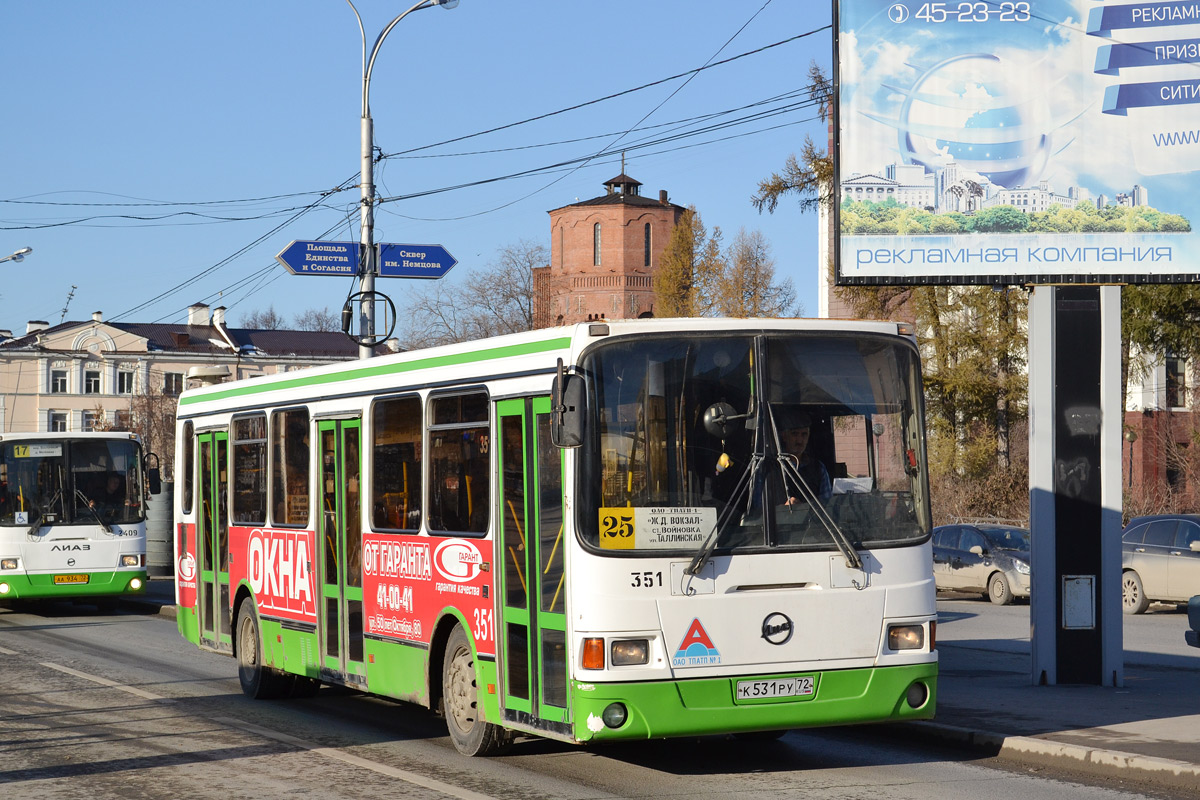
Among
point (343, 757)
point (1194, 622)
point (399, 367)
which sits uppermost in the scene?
point (399, 367)

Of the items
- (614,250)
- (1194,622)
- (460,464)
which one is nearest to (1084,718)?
(1194,622)

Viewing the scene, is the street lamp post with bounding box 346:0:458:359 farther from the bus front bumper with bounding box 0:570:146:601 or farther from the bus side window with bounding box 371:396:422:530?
the bus side window with bounding box 371:396:422:530

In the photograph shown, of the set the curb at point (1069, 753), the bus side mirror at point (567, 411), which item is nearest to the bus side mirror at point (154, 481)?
the curb at point (1069, 753)

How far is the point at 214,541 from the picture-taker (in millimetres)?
14422

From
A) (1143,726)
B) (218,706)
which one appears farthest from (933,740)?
(218,706)

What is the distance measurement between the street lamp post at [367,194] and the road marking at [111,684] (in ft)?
19.0

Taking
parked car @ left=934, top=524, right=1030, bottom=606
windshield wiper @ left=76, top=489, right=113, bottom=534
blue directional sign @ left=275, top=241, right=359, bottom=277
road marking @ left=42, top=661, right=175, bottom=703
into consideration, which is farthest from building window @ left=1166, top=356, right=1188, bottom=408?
road marking @ left=42, top=661, right=175, bottom=703

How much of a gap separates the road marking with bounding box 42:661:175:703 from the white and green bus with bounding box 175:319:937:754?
14.0 feet

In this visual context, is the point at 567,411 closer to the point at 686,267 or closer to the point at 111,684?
the point at 111,684

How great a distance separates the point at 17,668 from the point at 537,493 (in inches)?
381

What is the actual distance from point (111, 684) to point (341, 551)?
4.27 metres

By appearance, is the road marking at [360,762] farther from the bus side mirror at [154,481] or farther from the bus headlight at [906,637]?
the bus side mirror at [154,481]

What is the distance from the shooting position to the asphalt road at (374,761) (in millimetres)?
8617

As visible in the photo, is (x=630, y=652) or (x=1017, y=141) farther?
(x=1017, y=141)
